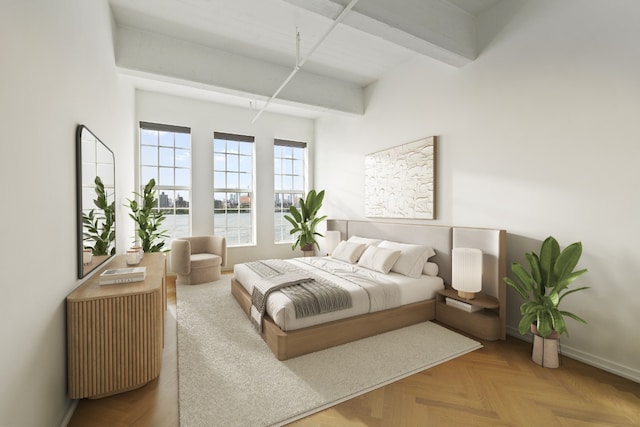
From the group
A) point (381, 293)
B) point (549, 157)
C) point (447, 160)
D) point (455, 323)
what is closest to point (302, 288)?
point (381, 293)

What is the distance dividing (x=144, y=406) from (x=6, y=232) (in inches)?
54.3

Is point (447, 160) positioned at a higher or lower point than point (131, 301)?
higher

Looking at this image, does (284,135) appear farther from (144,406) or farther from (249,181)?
(144,406)

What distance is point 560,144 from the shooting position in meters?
2.57

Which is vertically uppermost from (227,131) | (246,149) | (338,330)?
(227,131)

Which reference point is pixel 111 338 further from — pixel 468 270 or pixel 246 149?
pixel 246 149

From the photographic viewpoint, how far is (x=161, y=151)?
530cm

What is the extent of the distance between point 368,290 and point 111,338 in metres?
2.14

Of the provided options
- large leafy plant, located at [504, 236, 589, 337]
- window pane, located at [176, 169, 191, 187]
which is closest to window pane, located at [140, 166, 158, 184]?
window pane, located at [176, 169, 191, 187]

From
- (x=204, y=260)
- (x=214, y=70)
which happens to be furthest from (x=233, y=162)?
(x=214, y=70)

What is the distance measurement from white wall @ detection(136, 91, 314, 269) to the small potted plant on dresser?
4676 mm

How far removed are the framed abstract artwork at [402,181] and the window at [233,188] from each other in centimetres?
261

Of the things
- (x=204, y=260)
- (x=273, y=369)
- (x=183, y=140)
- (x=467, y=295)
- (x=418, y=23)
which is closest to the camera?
(x=273, y=369)

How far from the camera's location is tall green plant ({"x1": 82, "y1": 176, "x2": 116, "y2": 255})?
2253mm
